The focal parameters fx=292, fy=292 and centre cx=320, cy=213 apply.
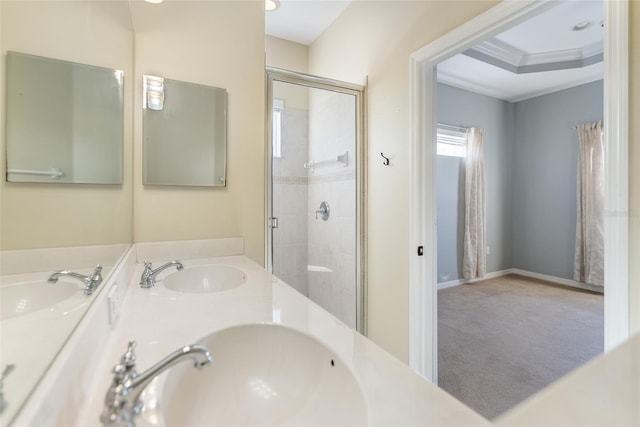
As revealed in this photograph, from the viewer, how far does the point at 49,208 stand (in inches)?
24.5

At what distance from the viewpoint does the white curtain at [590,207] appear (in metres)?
3.52

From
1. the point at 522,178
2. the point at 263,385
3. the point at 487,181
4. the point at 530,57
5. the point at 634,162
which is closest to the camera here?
the point at 263,385

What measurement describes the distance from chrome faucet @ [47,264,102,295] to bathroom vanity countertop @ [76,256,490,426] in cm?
13

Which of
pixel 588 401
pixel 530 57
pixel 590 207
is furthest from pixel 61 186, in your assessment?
pixel 590 207

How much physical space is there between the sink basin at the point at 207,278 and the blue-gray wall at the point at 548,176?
14.6ft

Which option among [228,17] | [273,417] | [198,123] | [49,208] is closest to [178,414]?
[273,417]

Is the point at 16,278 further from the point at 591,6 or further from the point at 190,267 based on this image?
the point at 591,6

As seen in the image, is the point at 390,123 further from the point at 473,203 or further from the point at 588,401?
the point at 473,203

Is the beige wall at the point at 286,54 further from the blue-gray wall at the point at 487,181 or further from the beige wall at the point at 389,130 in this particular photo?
the blue-gray wall at the point at 487,181

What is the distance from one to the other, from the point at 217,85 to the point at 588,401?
6.38ft

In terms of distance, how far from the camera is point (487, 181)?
427 cm

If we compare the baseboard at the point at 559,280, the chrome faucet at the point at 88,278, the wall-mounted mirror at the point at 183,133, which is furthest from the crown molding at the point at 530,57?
the chrome faucet at the point at 88,278

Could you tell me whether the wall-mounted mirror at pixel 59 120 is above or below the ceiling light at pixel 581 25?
below

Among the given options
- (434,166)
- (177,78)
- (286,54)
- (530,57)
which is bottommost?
(434,166)
